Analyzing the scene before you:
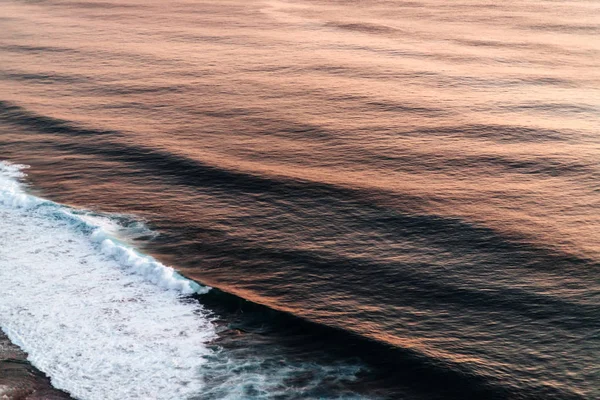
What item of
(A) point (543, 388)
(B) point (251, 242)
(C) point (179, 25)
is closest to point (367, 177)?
(B) point (251, 242)

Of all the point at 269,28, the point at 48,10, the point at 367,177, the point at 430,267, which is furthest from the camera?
the point at 48,10

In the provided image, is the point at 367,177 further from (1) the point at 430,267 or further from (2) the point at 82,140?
(2) the point at 82,140

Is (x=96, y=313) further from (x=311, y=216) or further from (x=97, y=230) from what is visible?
(x=311, y=216)

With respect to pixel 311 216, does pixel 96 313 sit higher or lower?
lower

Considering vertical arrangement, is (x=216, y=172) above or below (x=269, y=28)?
below

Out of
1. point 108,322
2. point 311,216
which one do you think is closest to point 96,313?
point 108,322
